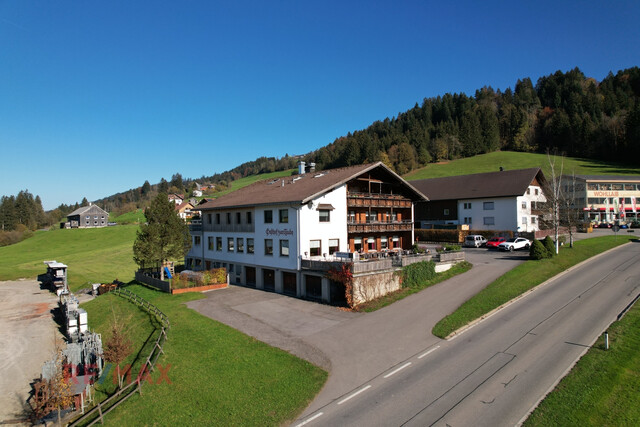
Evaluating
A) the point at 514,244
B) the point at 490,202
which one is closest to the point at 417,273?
the point at 514,244

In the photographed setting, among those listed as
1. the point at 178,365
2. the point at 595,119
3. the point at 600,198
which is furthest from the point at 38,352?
the point at 595,119

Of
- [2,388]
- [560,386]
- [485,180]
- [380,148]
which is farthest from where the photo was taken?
[380,148]

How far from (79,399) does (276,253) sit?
18.1 m

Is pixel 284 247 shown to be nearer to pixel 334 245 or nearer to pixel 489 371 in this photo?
pixel 334 245

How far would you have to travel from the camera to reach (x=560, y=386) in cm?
1280

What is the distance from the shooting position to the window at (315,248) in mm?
29797

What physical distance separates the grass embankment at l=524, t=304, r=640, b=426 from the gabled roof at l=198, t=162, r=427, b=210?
1947 centimetres

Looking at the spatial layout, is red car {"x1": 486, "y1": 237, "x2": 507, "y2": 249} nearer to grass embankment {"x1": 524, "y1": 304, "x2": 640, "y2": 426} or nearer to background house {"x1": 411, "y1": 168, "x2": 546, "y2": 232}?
background house {"x1": 411, "y1": 168, "x2": 546, "y2": 232}

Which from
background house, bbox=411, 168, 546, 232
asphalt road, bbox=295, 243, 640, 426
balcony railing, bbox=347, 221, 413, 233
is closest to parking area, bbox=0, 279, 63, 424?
asphalt road, bbox=295, 243, 640, 426

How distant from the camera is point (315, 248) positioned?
98.8ft

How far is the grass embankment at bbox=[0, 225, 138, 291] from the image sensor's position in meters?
56.2

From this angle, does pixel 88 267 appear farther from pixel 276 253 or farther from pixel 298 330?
pixel 298 330

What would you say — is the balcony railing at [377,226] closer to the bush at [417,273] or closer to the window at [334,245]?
the window at [334,245]

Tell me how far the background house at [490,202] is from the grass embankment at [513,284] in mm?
10192
